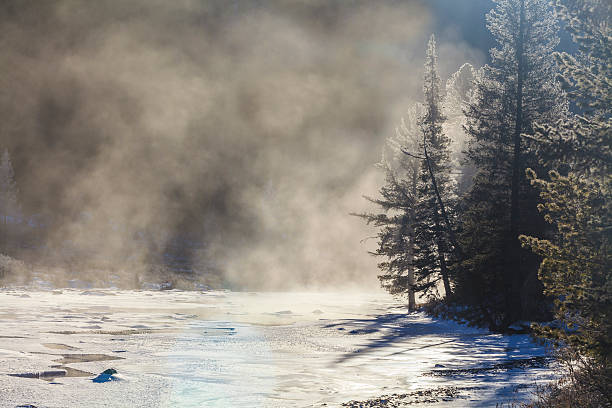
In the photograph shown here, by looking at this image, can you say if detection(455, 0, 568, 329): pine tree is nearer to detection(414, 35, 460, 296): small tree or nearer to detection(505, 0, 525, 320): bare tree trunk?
detection(505, 0, 525, 320): bare tree trunk

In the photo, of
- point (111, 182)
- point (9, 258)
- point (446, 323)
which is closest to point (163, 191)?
point (111, 182)

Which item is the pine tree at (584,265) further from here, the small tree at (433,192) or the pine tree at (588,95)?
the small tree at (433,192)

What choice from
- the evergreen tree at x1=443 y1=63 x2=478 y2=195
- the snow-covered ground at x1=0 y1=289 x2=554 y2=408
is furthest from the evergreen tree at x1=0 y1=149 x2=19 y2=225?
the evergreen tree at x1=443 y1=63 x2=478 y2=195

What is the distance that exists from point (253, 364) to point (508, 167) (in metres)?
16.6

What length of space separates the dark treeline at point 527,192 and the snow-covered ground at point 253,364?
189 cm

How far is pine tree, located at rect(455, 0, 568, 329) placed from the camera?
75.7 ft

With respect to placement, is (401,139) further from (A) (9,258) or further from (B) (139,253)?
(B) (139,253)

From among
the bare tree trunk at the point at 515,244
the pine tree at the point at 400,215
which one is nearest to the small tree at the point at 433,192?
the pine tree at the point at 400,215

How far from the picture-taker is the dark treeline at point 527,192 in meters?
7.95

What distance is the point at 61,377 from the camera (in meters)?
10.3

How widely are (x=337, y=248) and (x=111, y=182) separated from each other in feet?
129

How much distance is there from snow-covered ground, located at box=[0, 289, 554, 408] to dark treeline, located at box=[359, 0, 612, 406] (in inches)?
74.4

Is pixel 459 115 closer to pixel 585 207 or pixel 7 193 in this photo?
pixel 585 207

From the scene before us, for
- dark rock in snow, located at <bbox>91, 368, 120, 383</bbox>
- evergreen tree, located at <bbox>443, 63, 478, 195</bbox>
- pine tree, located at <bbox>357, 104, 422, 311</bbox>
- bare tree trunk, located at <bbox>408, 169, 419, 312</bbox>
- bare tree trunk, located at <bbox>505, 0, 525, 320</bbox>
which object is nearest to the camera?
dark rock in snow, located at <bbox>91, 368, 120, 383</bbox>
